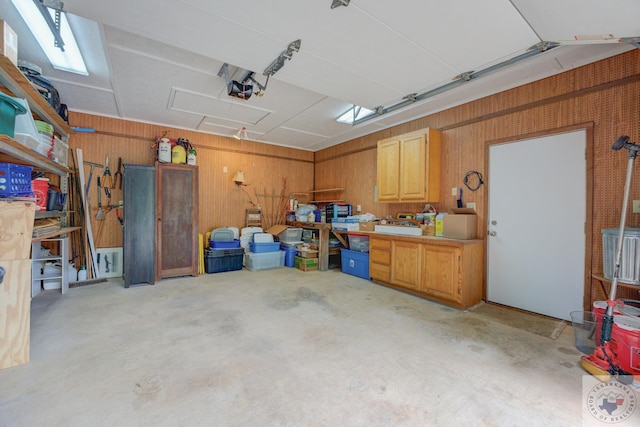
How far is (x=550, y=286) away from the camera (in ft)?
10.2

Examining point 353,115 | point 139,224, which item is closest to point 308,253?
point 353,115

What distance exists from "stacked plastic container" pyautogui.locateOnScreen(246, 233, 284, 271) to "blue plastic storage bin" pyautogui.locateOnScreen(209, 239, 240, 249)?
1.11ft

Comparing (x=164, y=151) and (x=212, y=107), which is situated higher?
(x=212, y=107)

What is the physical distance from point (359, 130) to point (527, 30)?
→ 344 cm

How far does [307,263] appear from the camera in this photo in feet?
18.0

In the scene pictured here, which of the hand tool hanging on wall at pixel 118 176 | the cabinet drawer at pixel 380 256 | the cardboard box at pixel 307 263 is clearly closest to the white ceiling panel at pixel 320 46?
the hand tool hanging on wall at pixel 118 176

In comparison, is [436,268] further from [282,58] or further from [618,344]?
[282,58]

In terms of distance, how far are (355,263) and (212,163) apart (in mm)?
3847

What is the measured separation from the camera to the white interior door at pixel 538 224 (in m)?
2.95

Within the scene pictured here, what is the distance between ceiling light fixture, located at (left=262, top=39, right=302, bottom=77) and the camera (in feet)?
8.13

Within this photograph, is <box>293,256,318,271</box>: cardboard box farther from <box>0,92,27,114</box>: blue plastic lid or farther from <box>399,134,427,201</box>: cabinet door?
<box>0,92,27,114</box>: blue plastic lid

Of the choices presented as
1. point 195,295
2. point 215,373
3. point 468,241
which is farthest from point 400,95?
point 195,295

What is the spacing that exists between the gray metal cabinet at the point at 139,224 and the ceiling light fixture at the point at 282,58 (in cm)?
295

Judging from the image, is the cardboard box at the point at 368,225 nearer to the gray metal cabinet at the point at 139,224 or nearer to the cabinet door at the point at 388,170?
the cabinet door at the point at 388,170
